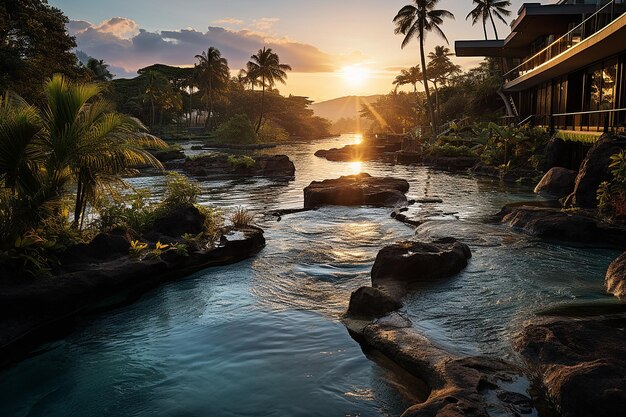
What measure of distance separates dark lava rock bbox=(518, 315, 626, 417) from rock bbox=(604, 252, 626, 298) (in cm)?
117

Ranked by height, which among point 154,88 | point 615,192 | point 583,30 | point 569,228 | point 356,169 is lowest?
point 569,228

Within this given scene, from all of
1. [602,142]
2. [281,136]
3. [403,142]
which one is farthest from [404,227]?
[281,136]

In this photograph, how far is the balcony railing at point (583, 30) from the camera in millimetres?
20359

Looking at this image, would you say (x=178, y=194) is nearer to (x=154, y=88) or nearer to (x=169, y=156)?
(x=169, y=156)

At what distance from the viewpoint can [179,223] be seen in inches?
448

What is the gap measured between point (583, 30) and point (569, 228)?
45.6 feet

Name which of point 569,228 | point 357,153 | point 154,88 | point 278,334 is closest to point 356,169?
point 357,153

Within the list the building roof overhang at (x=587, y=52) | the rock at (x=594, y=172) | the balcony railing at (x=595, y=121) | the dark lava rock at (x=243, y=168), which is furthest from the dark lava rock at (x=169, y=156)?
the rock at (x=594, y=172)

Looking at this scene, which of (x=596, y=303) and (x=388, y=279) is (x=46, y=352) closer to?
(x=388, y=279)

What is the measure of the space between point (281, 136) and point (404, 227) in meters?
74.9

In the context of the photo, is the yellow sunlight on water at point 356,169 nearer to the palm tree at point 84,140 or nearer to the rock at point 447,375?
the palm tree at point 84,140

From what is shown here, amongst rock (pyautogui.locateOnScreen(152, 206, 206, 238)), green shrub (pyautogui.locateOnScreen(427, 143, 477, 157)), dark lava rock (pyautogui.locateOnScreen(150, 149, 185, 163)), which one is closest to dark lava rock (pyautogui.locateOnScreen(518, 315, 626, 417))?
rock (pyautogui.locateOnScreen(152, 206, 206, 238))

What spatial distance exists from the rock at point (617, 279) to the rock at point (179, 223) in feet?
27.6

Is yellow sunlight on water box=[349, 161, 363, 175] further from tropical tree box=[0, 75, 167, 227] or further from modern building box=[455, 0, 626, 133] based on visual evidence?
tropical tree box=[0, 75, 167, 227]
